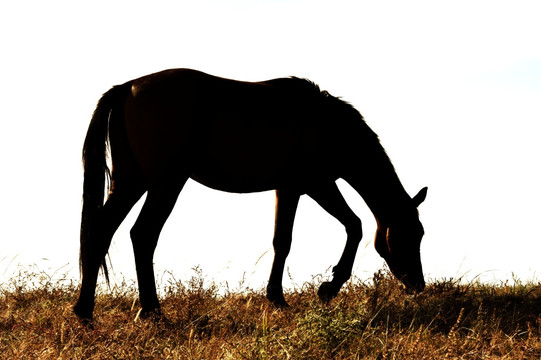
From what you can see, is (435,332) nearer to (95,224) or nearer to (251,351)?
(251,351)

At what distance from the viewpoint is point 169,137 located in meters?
6.07

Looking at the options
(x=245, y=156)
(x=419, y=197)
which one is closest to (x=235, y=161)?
(x=245, y=156)

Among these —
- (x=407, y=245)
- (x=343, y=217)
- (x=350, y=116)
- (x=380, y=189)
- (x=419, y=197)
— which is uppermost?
(x=350, y=116)

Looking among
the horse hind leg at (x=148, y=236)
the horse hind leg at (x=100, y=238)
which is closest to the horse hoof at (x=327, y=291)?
the horse hind leg at (x=148, y=236)

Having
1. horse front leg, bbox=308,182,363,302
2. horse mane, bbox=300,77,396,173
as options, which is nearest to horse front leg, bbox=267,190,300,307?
horse front leg, bbox=308,182,363,302

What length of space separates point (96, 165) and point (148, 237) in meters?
0.99

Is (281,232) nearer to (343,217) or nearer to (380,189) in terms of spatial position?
(343,217)

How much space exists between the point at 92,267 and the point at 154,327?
1162 mm

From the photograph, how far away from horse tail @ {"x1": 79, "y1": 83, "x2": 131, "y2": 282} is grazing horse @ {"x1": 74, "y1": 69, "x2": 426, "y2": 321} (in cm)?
1

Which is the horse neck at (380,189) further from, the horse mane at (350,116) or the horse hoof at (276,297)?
the horse hoof at (276,297)

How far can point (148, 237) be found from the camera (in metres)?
6.03

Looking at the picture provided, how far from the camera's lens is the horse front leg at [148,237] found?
19.8 ft

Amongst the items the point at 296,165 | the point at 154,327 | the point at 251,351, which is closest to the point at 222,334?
the point at 154,327

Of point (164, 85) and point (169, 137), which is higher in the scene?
point (164, 85)
